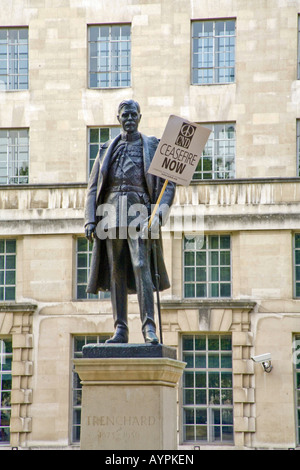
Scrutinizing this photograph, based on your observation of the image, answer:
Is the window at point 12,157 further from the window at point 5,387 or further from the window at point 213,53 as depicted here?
the window at point 213,53

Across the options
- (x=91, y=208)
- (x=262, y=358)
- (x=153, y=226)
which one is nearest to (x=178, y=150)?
(x=153, y=226)

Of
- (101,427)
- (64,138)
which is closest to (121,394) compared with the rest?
(101,427)

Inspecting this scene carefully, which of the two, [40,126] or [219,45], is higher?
[219,45]

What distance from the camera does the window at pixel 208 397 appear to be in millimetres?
35031

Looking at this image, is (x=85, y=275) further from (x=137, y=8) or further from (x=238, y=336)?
(x=137, y=8)

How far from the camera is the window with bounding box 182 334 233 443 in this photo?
3503 centimetres

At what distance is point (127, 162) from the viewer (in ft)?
56.9

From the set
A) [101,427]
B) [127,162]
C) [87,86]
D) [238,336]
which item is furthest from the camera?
[87,86]

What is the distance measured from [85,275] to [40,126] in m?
4.97

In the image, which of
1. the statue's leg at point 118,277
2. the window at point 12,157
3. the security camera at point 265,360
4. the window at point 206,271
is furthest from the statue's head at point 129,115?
the window at point 12,157

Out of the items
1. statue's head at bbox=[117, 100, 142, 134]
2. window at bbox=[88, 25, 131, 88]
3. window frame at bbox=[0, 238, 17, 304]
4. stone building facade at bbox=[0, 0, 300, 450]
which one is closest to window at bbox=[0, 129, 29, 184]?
stone building facade at bbox=[0, 0, 300, 450]

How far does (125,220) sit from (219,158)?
1985 centimetres

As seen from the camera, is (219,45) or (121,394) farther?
(219,45)

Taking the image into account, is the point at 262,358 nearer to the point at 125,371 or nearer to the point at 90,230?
the point at 90,230
